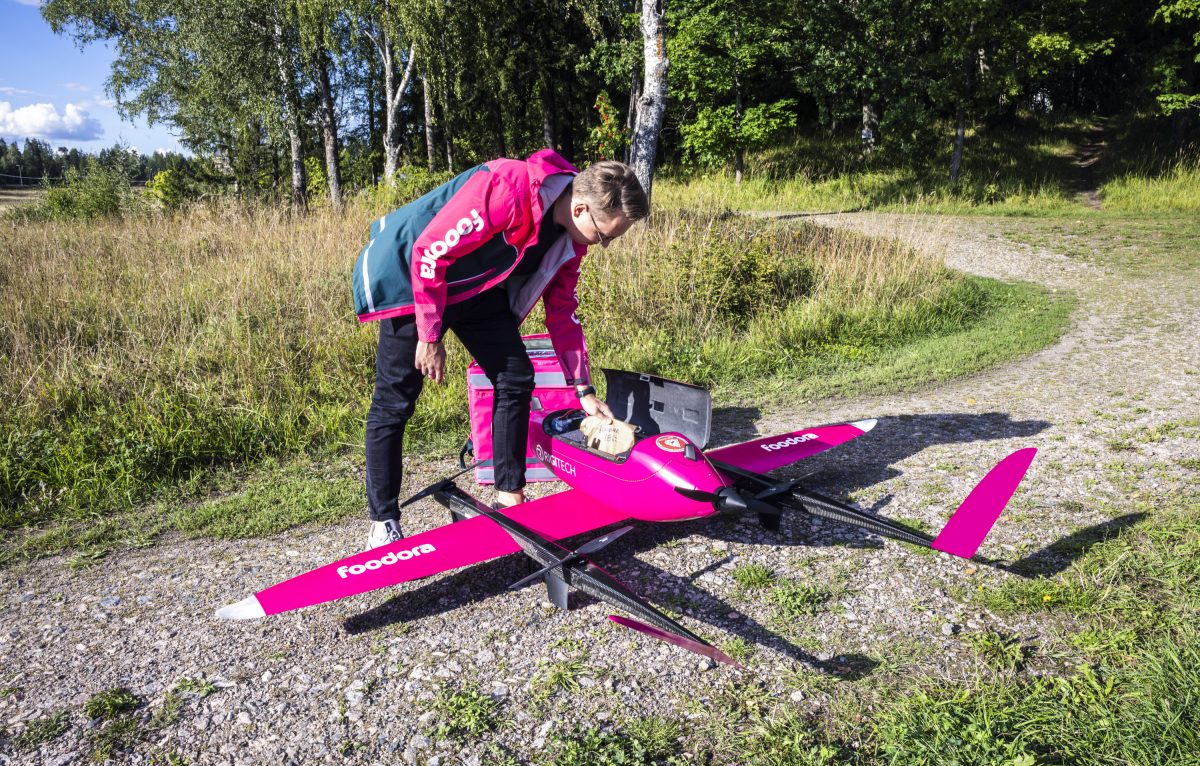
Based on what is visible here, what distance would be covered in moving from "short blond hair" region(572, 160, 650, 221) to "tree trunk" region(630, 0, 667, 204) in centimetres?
800

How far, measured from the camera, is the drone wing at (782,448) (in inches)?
167

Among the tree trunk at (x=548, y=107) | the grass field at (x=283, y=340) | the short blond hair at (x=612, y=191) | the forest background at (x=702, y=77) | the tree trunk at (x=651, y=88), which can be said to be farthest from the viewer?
the tree trunk at (x=548, y=107)

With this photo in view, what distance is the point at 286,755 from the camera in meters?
2.42

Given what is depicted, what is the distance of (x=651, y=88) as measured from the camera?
35.9 ft

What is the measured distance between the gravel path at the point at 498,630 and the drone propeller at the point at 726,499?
43 centimetres

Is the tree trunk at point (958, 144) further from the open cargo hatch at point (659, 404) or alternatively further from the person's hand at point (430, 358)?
the person's hand at point (430, 358)

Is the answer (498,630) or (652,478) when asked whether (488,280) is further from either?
(498,630)

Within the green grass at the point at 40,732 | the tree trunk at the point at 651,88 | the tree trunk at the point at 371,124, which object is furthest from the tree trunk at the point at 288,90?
the green grass at the point at 40,732

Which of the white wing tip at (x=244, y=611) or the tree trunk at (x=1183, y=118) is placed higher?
the tree trunk at (x=1183, y=118)

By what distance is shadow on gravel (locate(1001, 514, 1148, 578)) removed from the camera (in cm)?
346

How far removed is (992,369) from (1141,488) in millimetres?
2976

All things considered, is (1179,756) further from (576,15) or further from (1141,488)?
(576,15)

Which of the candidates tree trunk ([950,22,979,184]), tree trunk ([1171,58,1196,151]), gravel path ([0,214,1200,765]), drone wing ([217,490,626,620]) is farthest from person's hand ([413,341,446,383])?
tree trunk ([1171,58,1196,151])

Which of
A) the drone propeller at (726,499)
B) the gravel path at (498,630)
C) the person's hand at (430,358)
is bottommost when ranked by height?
the gravel path at (498,630)
